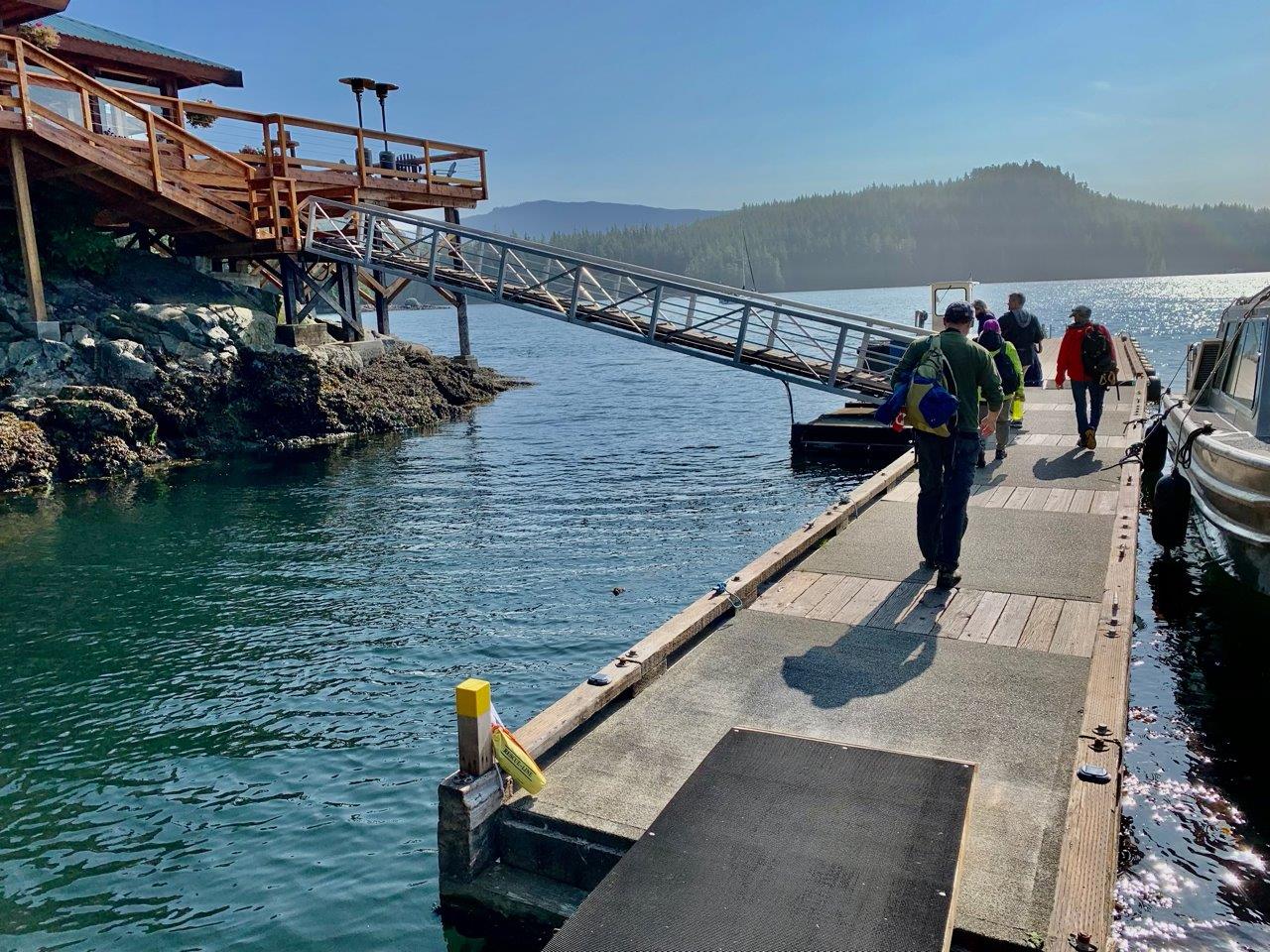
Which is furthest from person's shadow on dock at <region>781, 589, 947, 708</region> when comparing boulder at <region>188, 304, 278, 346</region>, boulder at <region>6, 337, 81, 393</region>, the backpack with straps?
boulder at <region>188, 304, 278, 346</region>

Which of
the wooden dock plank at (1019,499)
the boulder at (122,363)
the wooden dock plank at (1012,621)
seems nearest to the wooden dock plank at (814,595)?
the wooden dock plank at (1012,621)

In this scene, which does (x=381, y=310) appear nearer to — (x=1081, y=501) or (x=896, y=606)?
(x=1081, y=501)

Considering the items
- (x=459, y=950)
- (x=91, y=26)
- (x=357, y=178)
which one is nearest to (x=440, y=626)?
(x=459, y=950)

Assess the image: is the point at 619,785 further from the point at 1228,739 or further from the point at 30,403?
the point at 30,403

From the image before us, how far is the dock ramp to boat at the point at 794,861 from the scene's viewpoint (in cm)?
342

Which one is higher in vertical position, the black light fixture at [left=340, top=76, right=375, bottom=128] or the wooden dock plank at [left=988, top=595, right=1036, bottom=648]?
the black light fixture at [left=340, top=76, right=375, bottom=128]

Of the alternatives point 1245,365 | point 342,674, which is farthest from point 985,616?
point 1245,365

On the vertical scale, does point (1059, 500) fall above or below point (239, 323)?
below

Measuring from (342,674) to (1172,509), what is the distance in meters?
10.1

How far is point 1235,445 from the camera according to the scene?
1016cm

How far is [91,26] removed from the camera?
27.3 metres

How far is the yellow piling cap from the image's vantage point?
461 centimetres

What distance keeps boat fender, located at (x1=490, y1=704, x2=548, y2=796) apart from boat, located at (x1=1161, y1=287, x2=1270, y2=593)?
7547 millimetres

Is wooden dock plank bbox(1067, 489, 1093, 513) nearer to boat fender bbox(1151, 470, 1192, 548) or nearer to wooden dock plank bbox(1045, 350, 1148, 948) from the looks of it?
boat fender bbox(1151, 470, 1192, 548)
